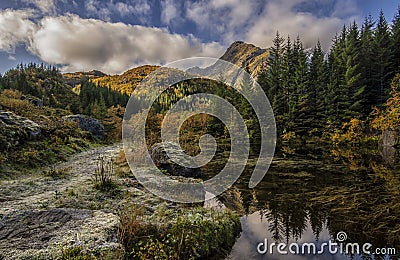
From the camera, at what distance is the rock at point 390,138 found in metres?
21.3

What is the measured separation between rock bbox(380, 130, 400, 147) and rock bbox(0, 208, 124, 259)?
80.4 ft

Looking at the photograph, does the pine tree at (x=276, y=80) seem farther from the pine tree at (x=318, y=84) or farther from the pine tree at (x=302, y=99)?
the pine tree at (x=318, y=84)

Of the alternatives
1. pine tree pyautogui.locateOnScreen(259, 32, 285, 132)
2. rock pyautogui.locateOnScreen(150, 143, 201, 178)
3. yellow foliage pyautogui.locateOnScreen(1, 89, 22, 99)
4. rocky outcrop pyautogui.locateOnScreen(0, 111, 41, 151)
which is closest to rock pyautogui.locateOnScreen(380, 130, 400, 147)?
pine tree pyautogui.locateOnScreen(259, 32, 285, 132)

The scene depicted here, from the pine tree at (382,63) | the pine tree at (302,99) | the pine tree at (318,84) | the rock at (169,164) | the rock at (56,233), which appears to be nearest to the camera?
the rock at (56,233)

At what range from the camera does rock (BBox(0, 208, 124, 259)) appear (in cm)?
387

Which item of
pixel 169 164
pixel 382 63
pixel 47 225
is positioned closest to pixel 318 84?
pixel 382 63

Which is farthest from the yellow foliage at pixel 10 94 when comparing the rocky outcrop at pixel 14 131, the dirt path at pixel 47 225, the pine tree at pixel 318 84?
the pine tree at pixel 318 84

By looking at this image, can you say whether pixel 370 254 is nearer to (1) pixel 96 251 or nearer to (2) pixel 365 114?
(1) pixel 96 251

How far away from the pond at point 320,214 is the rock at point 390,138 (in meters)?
11.9

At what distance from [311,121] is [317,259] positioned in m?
30.0

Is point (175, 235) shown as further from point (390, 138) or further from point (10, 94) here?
point (10, 94)

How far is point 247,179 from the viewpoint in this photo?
11.9 m

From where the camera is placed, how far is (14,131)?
11922mm

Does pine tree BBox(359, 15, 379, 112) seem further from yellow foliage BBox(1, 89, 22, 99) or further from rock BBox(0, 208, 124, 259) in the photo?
yellow foliage BBox(1, 89, 22, 99)
